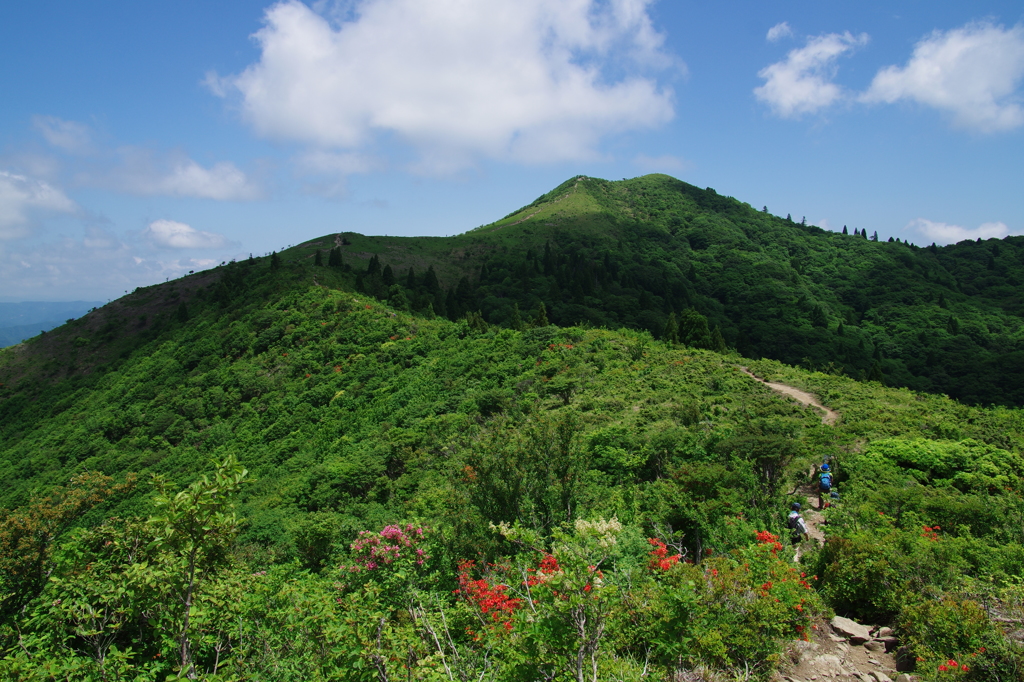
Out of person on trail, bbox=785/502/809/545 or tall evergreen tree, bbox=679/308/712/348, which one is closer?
person on trail, bbox=785/502/809/545

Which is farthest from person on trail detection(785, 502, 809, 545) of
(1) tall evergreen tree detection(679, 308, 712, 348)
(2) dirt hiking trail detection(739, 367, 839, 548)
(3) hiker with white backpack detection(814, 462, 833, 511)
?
(1) tall evergreen tree detection(679, 308, 712, 348)

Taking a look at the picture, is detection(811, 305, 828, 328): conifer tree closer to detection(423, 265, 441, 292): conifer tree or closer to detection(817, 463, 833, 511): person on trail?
detection(423, 265, 441, 292): conifer tree

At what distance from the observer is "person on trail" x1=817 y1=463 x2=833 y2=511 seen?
682 inches

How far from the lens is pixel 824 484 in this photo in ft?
57.9

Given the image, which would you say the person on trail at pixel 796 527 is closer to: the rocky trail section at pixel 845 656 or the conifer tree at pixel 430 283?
the rocky trail section at pixel 845 656

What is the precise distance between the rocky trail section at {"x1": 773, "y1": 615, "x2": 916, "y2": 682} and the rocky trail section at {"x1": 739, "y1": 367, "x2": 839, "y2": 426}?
57.1ft

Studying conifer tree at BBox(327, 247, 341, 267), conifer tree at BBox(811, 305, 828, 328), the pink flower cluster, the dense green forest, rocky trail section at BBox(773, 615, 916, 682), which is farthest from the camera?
conifer tree at BBox(811, 305, 828, 328)

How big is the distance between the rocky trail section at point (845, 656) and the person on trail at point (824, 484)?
7.51 m

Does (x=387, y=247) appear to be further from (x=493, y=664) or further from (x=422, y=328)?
(x=493, y=664)

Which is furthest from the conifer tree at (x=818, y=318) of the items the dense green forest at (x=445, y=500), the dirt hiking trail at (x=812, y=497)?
the dirt hiking trail at (x=812, y=497)

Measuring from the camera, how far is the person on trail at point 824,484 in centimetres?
1733

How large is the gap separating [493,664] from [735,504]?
363 inches

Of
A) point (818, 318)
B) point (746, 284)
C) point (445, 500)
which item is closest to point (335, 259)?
point (445, 500)

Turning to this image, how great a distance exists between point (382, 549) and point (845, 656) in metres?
8.70
